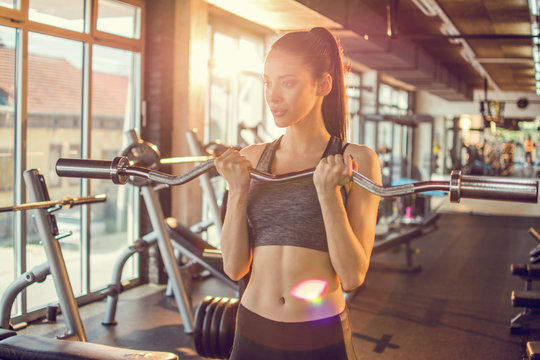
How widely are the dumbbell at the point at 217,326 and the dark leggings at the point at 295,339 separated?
44.6 inches

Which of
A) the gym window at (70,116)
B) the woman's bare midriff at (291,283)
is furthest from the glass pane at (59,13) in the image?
the woman's bare midriff at (291,283)

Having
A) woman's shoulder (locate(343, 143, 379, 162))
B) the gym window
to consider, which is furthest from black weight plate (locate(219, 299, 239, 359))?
the gym window

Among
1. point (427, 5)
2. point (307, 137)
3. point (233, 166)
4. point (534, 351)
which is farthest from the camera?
point (427, 5)

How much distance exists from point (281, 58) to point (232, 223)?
380 millimetres

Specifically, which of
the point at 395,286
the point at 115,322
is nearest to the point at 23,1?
the point at 115,322

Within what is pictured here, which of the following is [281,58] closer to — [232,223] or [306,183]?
[306,183]

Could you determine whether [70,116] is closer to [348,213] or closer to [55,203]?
[55,203]

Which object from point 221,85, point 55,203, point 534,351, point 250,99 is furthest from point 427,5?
point 534,351

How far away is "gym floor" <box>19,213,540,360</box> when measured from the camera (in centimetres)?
373

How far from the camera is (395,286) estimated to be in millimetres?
5391

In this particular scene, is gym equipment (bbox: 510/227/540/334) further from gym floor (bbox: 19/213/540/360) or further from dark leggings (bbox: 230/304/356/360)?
dark leggings (bbox: 230/304/356/360)

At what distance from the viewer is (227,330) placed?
2.37 metres

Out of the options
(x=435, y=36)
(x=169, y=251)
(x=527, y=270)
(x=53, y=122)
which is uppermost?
(x=435, y=36)

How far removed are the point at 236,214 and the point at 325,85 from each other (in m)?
0.36
